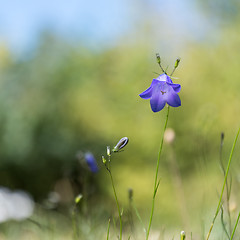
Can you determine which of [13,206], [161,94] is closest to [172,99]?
[161,94]

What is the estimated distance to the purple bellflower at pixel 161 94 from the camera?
4.62 feet

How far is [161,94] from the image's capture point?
1.43 metres

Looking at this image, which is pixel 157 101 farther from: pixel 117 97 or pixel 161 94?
pixel 117 97

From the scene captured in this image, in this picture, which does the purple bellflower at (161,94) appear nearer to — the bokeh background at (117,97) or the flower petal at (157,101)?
the flower petal at (157,101)

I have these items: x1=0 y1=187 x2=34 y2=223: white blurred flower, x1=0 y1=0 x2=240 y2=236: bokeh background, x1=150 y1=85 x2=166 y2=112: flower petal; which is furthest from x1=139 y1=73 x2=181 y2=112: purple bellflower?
x1=0 y1=0 x2=240 y2=236: bokeh background

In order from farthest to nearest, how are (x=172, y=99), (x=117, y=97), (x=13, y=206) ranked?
(x=117, y=97)
(x=13, y=206)
(x=172, y=99)

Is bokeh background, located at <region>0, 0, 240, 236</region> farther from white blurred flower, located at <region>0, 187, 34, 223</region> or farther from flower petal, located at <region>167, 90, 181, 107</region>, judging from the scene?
flower petal, located at <region>167, 90, 181, 107</region>

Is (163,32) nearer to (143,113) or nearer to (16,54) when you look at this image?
(143,113)

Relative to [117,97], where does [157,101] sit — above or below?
below

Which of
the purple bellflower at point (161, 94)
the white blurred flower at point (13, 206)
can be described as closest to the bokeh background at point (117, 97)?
the white blurred flower at point (13, 206)

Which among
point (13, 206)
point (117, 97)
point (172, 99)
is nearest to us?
point (172, 99)

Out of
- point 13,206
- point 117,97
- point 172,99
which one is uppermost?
point 117,97

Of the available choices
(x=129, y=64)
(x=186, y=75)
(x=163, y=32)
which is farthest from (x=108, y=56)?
(x=186, y=75)

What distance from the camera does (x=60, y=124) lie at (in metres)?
11.6
